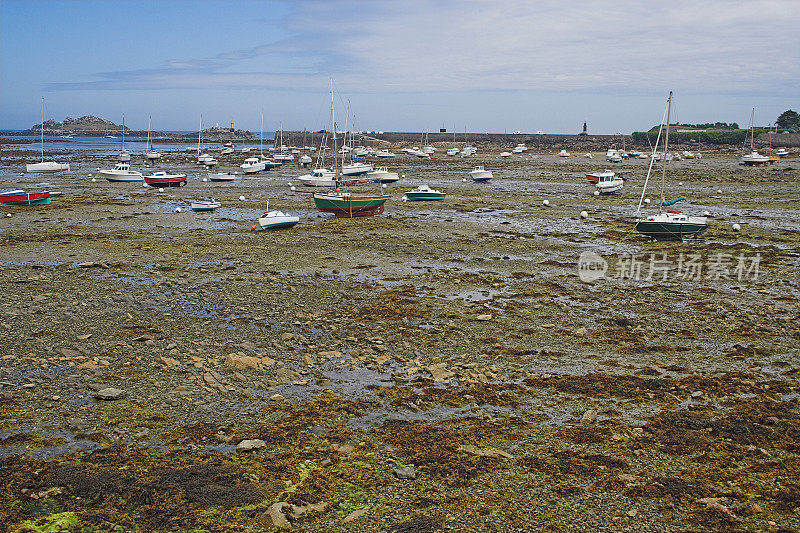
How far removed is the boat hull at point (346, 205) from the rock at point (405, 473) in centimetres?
2841

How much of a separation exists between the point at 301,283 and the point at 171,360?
7793 mm

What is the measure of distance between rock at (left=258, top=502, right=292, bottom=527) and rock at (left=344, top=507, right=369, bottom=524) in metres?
0.69

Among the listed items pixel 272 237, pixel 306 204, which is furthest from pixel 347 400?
pixel 306 204

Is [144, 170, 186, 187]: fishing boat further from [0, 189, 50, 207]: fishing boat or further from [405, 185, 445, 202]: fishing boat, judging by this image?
[405, 185, 445, 202]: fishing boat

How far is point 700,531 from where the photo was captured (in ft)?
26.0

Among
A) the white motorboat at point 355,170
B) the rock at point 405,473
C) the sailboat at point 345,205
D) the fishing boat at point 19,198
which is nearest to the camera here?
the rock at point 405,473

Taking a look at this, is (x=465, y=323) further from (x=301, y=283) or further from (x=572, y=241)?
(x=572, y=241)

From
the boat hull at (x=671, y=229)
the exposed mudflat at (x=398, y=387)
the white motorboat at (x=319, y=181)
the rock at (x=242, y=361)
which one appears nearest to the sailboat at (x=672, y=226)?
the boat hull at (x=671, y=229)

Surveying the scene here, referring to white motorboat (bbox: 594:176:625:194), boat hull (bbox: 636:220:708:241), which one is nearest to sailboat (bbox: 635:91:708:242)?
boat hull (bbox: 636:220:708:241)

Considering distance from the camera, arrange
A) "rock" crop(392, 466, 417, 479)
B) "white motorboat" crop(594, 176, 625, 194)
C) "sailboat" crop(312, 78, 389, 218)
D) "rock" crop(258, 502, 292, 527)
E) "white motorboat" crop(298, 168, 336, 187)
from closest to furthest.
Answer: "rock" crop(258, 502, 292, 527) → "rock" crop(392, 466, 417, 479) → "sailboat" crop(312, 78, 389, 218) → "white motorboat" crop(594, 176, 625, 194) → "white motorboat" crop(298, 168, 336, 187)

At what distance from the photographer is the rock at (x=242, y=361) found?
1327 cm

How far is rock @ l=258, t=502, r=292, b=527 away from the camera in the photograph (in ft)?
26.2

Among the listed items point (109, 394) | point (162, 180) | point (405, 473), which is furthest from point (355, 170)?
point (405, 473)

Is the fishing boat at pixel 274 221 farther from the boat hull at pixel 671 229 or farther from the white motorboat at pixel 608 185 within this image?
the white motorboat at pixel 608 185
